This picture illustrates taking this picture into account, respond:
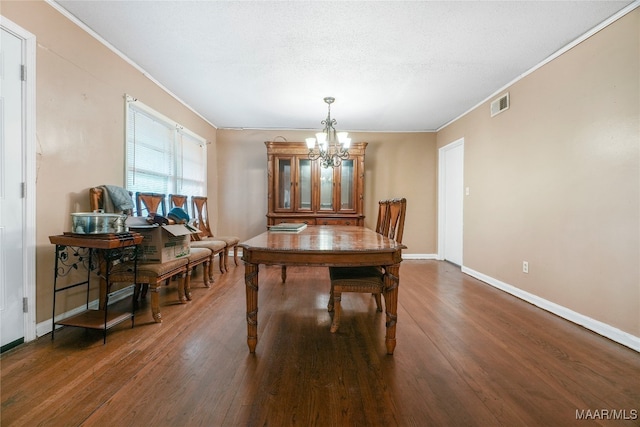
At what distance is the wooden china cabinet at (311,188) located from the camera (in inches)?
185

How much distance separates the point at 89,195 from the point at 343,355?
93.3 inches

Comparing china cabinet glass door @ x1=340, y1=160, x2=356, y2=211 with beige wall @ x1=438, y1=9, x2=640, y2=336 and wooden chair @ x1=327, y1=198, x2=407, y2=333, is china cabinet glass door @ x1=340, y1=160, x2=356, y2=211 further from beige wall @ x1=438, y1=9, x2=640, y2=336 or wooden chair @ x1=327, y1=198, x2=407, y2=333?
wooden chair @ x1=327, y1=198, x2=407, y2=333

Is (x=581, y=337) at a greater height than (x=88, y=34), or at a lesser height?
Result: lesser

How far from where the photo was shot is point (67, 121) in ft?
7.06

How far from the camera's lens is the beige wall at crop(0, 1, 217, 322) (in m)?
1.94

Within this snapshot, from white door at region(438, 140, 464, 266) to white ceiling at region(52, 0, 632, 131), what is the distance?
112 centimetres

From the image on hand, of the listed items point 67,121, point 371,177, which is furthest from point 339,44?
point 371,177

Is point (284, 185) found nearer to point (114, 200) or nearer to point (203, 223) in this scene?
point (203, 223)

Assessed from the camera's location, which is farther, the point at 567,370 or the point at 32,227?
the point at 32,227

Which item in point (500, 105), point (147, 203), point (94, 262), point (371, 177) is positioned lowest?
point (94, 262)

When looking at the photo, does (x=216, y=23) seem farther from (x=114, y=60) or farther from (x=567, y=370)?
(x=567, y=370)

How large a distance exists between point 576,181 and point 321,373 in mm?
2595

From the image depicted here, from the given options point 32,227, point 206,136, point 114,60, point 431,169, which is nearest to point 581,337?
point 431,169

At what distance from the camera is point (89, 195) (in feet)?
7.55
